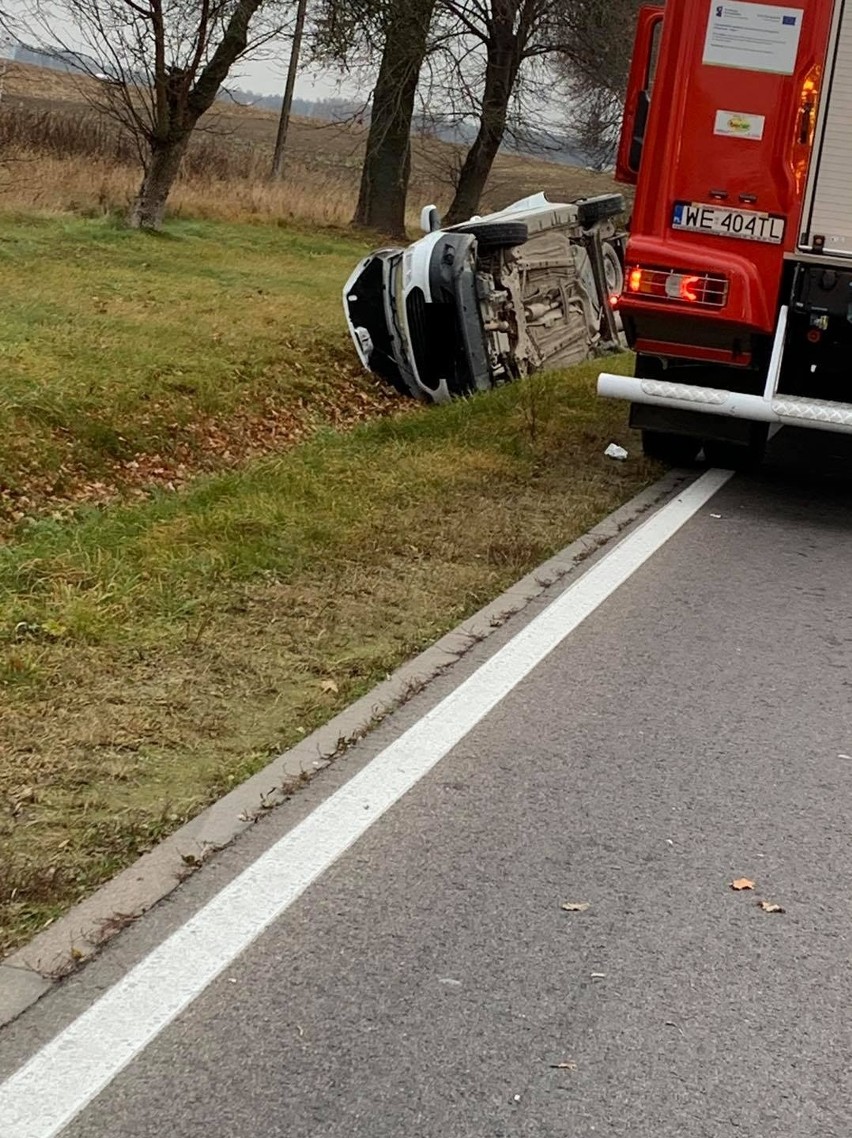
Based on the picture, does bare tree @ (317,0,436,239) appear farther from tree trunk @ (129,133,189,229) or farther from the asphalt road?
the asphalt road

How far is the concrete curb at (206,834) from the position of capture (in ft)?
11.3

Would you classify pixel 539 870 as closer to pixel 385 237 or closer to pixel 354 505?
pixel 354 505

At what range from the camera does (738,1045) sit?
3.38m

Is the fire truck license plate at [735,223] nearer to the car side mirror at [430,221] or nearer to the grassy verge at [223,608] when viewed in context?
the grassy verge at [223,608]

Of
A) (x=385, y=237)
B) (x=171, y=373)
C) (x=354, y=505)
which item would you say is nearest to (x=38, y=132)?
(x=385, y=237)

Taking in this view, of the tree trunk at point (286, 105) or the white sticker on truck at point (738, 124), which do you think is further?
the tree trunk at point (286, 105)

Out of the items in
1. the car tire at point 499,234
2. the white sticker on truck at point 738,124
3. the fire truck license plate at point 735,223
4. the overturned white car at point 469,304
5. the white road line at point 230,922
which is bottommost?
the white road line at point 230,922

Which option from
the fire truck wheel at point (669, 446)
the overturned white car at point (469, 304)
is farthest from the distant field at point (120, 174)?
the fire truck wheel at point (669, 446)

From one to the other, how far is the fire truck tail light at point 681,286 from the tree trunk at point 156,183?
36.2 ft

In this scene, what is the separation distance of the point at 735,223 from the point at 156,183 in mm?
11460

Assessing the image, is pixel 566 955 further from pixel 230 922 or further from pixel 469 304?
pixel 469 304

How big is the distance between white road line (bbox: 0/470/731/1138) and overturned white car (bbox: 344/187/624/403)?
5.52 m

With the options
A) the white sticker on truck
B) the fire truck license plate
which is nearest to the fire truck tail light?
the fire truck license plate

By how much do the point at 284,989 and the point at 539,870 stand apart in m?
0.94
